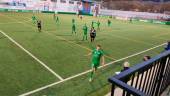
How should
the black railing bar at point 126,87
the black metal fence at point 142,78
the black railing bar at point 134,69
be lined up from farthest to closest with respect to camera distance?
the black railing bar at point 134,69 → the black metal fence at point 142,78 → the black railing bar at point 126,87

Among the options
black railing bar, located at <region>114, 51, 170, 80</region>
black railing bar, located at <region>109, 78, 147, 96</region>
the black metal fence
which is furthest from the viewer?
black railing bar, located at <region>114, 51, 170, 80</region>

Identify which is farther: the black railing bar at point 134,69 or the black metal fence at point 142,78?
the black railing bar at point 134,69

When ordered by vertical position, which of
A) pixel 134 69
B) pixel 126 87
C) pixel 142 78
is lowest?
pixel 142 78

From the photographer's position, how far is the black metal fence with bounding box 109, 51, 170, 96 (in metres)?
2.58

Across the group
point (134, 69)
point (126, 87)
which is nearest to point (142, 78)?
point (134, 69)

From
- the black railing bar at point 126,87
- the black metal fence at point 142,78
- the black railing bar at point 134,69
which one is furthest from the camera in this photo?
the black railing bar at point 134,69

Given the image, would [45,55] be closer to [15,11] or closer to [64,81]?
[64,81]

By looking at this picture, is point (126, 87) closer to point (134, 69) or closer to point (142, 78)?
point (134, 69)

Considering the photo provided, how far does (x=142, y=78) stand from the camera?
3.93 meters

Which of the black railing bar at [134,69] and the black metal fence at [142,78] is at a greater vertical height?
the black railing bar at [134,69]

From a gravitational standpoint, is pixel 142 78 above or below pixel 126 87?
below

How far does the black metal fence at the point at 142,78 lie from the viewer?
258 centimetres

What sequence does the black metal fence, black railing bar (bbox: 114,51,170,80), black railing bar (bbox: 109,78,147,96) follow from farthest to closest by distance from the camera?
black railing bar (bbox: 114,51,170,80)
the black metal fence
black railing bar (bbox: 109,78,147,96)

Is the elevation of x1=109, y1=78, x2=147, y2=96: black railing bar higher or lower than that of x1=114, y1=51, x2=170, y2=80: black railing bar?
lower
